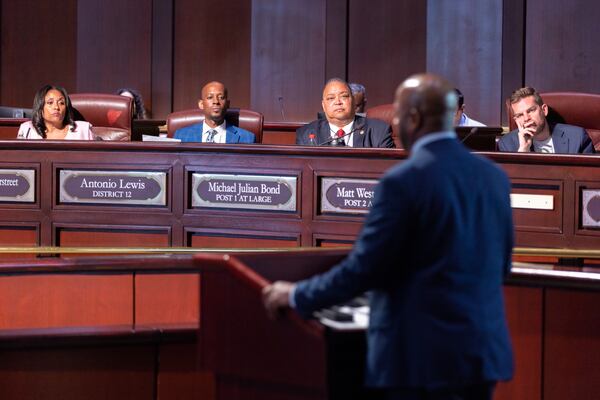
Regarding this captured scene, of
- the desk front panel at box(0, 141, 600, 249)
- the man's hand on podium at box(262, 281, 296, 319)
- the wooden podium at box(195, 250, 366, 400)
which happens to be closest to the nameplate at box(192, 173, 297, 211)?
the desk front panel at box(0, 141, 600, 249)

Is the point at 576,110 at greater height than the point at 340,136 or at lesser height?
greater

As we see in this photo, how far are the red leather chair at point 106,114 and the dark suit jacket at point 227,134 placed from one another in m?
0.31

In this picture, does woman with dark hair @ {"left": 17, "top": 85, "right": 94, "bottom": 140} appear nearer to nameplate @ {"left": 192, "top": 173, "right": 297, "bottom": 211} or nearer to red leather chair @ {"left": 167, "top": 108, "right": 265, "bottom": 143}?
red leather chair @ {"left": 167, "top": 108, "right": 265, "bottom": 143}

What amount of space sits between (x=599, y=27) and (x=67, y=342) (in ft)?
18.5

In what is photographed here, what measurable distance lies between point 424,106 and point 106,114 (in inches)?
159

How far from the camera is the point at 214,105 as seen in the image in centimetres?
567

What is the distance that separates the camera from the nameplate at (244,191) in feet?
13.9

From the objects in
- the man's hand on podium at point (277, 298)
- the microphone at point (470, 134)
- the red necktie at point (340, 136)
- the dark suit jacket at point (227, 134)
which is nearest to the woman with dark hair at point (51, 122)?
the dark suit jacket at point (227, 134)

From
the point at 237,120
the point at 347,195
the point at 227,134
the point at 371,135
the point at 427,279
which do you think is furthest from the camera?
the point at 237,120

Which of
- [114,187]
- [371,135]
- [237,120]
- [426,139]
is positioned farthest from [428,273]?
[237,120]

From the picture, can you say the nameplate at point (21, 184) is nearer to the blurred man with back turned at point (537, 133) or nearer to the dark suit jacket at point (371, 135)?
the dark suit jacket at point (371, 135)

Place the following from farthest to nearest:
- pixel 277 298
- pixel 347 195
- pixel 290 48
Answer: pixel 290 48 < pixel 347 195 < pixel 277 298

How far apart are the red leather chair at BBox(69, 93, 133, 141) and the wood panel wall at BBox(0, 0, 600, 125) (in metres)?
2.69

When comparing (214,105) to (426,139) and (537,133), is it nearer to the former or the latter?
(537,133)
